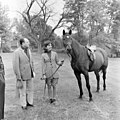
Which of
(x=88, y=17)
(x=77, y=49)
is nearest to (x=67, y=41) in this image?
(x=77, y=49)


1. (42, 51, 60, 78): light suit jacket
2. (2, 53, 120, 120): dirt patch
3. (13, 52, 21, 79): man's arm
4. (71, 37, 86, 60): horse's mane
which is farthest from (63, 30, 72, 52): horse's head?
(2, 53, 120, 120): dirt patch

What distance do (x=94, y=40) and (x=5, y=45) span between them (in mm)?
25534

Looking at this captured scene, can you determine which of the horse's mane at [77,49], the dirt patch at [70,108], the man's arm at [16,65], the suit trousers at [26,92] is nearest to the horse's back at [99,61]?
the horse's mane at [77,49]

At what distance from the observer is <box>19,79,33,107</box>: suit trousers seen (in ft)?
14.1

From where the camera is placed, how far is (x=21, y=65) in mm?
4234

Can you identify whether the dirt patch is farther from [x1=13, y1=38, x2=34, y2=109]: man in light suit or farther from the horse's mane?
the horse's mane

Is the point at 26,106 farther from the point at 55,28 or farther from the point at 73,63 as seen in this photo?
the point at 55,28

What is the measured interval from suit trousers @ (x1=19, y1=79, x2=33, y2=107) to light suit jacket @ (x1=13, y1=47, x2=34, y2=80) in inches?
7.5

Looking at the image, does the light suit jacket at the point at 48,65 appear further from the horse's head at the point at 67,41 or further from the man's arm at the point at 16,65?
the man's arm at the point at 16,65

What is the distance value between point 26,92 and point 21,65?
2.52ft

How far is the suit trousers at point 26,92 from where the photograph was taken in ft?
14.1

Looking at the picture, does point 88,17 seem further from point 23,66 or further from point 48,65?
point 23,66

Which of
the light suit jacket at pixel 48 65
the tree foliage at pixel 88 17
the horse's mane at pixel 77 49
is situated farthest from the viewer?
the tree foliage at pixel 88 17

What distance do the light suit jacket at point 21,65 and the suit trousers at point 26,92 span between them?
190 millimetres
